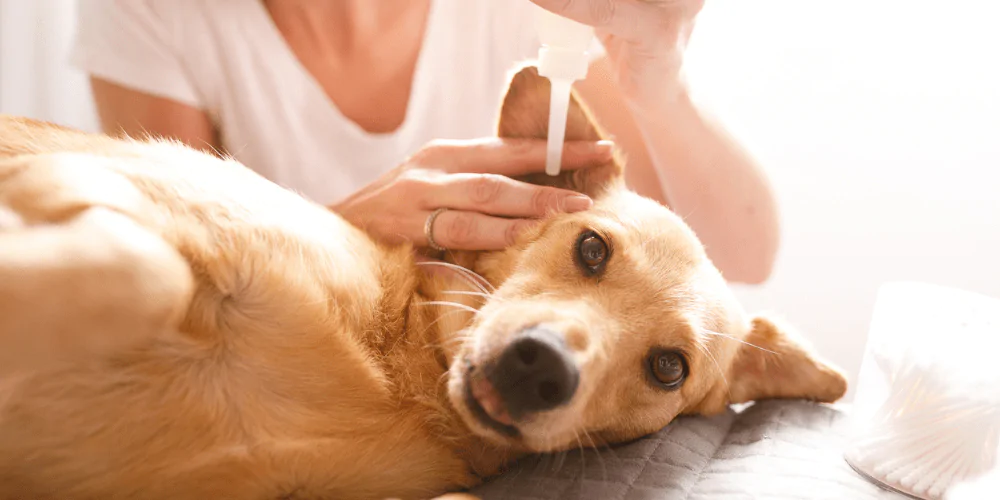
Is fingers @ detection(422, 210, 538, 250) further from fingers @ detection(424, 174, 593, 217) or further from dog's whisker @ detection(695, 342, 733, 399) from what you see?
dog's whisker @ detection(695, 342, 733, 399)

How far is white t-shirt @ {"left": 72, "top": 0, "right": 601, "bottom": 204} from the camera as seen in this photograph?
6.97 ft

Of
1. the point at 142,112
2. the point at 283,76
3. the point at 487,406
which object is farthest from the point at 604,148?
the point at 142,112

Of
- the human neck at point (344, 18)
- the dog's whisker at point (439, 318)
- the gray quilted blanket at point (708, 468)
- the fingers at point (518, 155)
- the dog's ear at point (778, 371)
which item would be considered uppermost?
the human neck at point (344, 18)

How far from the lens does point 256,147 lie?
2363 mm

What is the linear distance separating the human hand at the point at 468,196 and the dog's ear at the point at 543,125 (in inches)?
1.4

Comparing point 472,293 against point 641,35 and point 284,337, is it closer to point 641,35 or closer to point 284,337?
point 284,337

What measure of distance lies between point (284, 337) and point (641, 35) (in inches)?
39.4

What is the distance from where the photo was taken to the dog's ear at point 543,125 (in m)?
1.63

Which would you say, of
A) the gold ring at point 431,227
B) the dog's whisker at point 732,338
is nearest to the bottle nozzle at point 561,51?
the gold ring at point 431,227

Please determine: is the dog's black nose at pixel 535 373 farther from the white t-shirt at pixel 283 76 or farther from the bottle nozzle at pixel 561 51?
the white t-shirt at pixel 283 76

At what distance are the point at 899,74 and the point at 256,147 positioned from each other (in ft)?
6.79

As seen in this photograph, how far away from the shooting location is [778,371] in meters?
1.74

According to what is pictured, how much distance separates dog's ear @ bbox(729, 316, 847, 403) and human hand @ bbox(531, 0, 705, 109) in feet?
2.26

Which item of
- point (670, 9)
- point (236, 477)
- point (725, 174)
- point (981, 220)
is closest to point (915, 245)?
point (981, 220)
